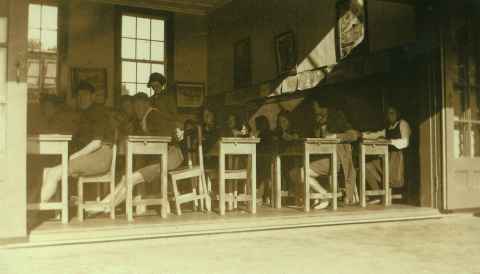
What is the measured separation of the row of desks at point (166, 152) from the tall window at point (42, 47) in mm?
5445

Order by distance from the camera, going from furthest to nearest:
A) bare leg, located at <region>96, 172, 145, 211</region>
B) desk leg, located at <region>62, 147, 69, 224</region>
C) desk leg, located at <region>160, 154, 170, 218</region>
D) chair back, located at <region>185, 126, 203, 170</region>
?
chair back, located at <region>185, 126, 203, 170</region>
bare leg, located at <region>96, 172, 145, 211</region>
desk leg, located at <region>160, 154, 170, 218</region>
desk leg, located at <region>62, 147, 69, 224</region>

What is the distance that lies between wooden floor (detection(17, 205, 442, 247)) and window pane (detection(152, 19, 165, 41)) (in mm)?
6605

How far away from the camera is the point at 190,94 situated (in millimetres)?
11547

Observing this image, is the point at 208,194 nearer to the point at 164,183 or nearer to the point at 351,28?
the point at 164,183

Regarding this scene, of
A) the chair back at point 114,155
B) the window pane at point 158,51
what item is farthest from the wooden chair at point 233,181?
the window pane at point 158,51

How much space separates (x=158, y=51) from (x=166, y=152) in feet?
22.2

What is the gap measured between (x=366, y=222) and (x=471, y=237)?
106 centimetres

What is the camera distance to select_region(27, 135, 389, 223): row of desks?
4480 mm

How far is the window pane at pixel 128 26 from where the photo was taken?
35.8 ft

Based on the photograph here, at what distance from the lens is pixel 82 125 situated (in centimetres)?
539

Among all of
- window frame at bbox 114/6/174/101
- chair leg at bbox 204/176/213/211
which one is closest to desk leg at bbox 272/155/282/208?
chair leg at bbox 204/176/213/211

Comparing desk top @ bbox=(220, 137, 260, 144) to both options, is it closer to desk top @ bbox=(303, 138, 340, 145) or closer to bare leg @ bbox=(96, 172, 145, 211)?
desk top @ bbox=(303, 138, 340, 145)

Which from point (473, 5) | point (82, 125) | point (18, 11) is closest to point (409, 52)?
point (473, 5)

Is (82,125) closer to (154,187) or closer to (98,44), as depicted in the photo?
(154,187)
